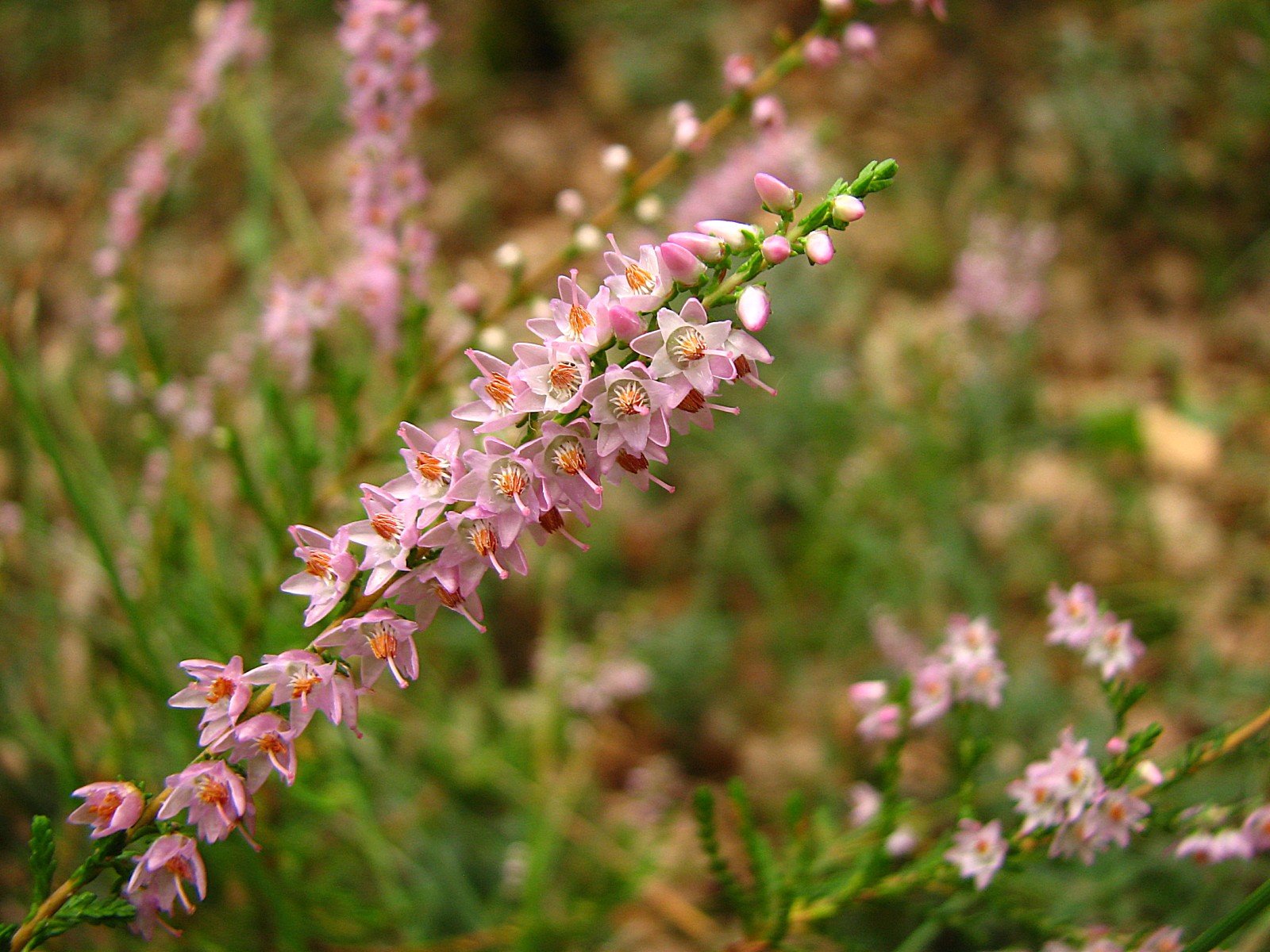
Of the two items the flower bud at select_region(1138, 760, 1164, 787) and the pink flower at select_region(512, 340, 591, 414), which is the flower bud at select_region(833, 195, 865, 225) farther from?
the flower bud at select_region(1138, 760, 1164, 787)

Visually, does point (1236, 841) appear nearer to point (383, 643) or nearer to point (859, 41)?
point (383, 643)

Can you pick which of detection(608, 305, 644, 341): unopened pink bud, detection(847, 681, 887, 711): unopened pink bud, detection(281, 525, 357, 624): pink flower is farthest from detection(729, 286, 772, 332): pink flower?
detection(847, 681, 887, 711): unopened pink bud

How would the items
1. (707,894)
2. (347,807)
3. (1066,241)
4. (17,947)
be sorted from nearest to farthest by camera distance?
(17,947) → (347,807) → (707,894) → (1066,241)

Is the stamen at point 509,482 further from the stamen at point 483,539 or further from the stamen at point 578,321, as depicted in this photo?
the stamen at point 578,321

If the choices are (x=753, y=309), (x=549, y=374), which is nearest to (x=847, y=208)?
(x=753, y=309)

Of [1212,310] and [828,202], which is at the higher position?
[1212,310]

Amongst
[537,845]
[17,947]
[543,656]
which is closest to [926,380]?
[543,656]

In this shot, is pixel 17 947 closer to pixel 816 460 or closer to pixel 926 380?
pixel 816 460
